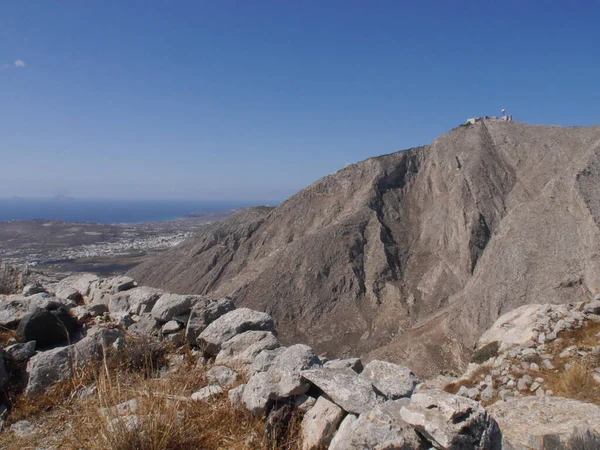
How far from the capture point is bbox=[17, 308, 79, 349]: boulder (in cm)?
522

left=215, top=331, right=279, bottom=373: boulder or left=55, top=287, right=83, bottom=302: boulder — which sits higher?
left=55, top=287, right=83, bottom=302: boulder

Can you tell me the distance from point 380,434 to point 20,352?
4.73 metres

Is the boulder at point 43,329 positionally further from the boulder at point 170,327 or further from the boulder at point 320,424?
the boulder at point 320,424

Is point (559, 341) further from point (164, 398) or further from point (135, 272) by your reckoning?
point (135, 272)

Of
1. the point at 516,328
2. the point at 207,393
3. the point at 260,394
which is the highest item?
the point at 260,394

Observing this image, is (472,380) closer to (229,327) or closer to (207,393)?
(229,327)

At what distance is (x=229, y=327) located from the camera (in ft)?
19.4

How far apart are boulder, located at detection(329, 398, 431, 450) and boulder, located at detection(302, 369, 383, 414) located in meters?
0.29

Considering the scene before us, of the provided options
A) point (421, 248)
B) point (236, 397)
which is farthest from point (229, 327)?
point (421, 248)

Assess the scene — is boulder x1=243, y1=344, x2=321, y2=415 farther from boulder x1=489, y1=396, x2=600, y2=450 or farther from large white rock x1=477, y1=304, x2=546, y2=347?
large white rock x1=477, y1=304, x2=546, y2=347

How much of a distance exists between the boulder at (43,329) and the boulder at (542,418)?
6723 millimetres

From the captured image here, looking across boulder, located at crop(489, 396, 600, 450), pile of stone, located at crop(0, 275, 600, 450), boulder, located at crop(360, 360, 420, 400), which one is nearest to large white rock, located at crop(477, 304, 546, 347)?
pile of stone, located at crop(0, 275, 600, 450)

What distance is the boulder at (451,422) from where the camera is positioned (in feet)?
9.25

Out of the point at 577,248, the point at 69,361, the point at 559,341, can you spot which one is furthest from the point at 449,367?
the point at 69,361
